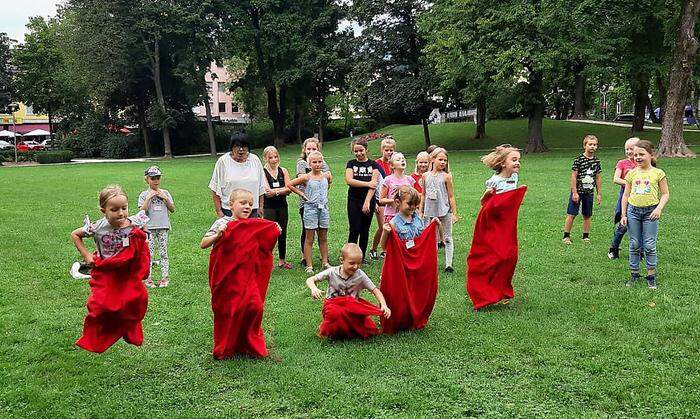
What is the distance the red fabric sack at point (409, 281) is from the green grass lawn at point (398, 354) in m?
0.20

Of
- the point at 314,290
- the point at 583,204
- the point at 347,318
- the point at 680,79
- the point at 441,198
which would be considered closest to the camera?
the point at 314,290

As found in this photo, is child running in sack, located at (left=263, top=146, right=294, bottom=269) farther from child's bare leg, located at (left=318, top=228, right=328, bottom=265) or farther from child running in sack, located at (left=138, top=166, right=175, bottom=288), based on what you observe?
child running in sack, located at (left=138, top=166, right=175, bottom=288)

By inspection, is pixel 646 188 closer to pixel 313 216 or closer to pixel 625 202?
pixel 625 202

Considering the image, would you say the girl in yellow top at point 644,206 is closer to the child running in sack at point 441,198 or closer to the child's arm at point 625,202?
the child's arm at point 625,202

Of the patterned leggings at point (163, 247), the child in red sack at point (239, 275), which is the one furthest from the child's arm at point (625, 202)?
the patterned leggings at point (163, 247)

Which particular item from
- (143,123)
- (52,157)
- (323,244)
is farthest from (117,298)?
(143,123)

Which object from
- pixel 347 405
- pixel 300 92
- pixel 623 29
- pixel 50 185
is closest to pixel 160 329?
pixel 347 405

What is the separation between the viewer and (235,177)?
7961 millimetres

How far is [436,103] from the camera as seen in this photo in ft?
126

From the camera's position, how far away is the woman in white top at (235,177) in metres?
7.96

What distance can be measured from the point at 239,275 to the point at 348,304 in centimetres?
119

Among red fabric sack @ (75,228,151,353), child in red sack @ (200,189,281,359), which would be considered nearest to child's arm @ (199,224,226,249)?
child in red sack @ (200,189,281,359)

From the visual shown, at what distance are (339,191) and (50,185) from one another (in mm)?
13176

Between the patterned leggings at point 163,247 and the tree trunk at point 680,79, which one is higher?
the tree trunk at point 680,79
